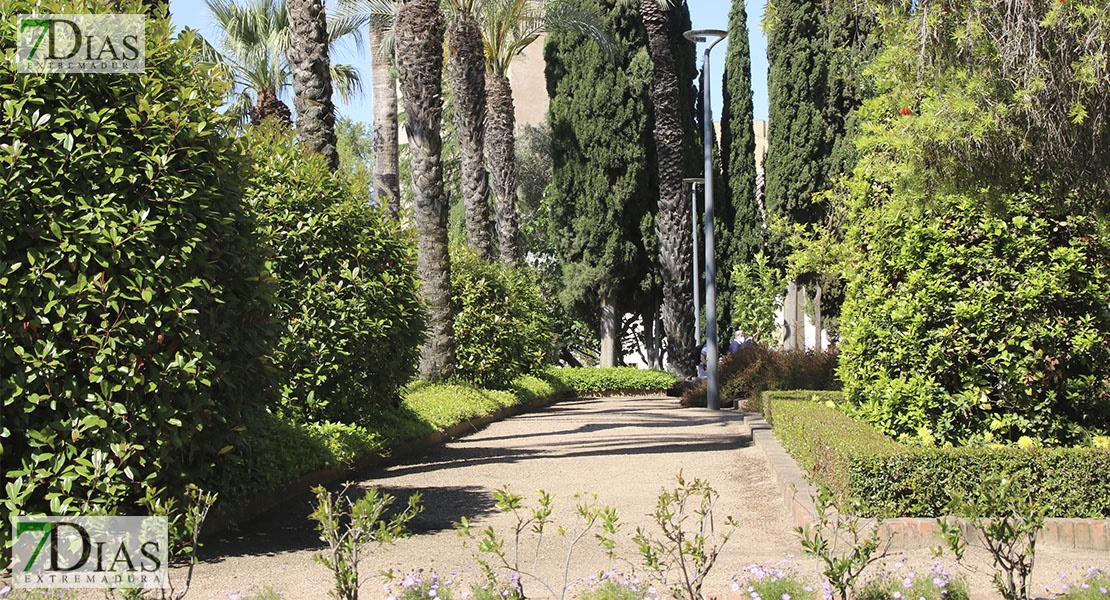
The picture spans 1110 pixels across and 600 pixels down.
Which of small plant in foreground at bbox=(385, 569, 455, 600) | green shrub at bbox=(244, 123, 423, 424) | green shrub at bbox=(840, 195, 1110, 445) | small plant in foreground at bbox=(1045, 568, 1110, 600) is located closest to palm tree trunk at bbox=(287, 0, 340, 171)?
green shrub at bbox=(244, 123, 423, 424)

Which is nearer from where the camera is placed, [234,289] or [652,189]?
[234,289]

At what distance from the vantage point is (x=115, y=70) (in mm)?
6000

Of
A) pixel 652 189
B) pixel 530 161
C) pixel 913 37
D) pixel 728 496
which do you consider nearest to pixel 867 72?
pixel 913 37

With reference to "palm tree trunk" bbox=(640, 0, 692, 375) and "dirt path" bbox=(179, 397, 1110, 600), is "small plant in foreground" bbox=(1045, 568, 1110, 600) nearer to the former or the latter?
"dirt path" bbox=(179, 397, 1110, 600)

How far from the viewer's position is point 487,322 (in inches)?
811

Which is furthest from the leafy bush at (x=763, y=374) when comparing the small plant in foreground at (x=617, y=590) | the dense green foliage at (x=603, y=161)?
the small plant in foreground at (x=617, y=590)

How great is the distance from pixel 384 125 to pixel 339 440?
12953 mm

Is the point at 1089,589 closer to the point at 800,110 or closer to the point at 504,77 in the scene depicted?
the point at 504,77

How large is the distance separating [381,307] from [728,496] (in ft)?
13.0

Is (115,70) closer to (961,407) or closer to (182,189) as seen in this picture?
(182,189)

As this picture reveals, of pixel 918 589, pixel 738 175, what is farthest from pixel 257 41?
pixel 918 589

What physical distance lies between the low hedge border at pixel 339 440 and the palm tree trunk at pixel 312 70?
11.3ft

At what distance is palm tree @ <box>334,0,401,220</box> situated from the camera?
69.4ft

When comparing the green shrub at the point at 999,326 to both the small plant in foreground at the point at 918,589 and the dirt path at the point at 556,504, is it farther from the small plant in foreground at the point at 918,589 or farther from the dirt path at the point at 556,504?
the small plant in foreground at the point at 918,589
